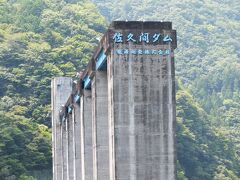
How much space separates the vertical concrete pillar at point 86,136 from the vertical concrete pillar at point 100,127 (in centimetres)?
345

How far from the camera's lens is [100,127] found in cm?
3394

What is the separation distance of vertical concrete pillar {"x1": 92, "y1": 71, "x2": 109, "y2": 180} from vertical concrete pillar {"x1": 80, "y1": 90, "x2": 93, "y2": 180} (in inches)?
136

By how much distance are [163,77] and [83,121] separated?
8309 millimetres

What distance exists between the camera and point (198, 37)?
195000 millimetres

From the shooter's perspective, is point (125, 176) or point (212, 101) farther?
point (212, 101)

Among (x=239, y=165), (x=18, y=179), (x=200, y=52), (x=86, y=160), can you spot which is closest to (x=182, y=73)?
(x=200, y=52)

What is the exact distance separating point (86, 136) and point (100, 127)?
12.8ft

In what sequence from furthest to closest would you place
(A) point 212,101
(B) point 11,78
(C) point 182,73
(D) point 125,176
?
1. (C) point 182,73
2. (A) point 212,101
3. (B) point 11,78
4. (D) point 125,176

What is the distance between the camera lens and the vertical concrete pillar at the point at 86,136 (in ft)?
124

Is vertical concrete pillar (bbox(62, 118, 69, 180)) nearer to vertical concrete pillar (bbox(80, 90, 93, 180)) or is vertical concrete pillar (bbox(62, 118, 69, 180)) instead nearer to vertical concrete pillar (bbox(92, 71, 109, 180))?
vertical concrete pillar (bbox(80, 90, 93, 180))

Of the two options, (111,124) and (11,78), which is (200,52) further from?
(111,124)

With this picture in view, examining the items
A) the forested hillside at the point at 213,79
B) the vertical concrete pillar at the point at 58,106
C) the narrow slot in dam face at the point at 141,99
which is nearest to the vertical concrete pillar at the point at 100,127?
the narrow slot in dam face at the point at 141,99

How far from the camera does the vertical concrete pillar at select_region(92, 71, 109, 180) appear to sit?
33.4m

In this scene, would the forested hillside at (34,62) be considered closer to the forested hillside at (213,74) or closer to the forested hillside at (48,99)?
the forested hillside at (48,99)
